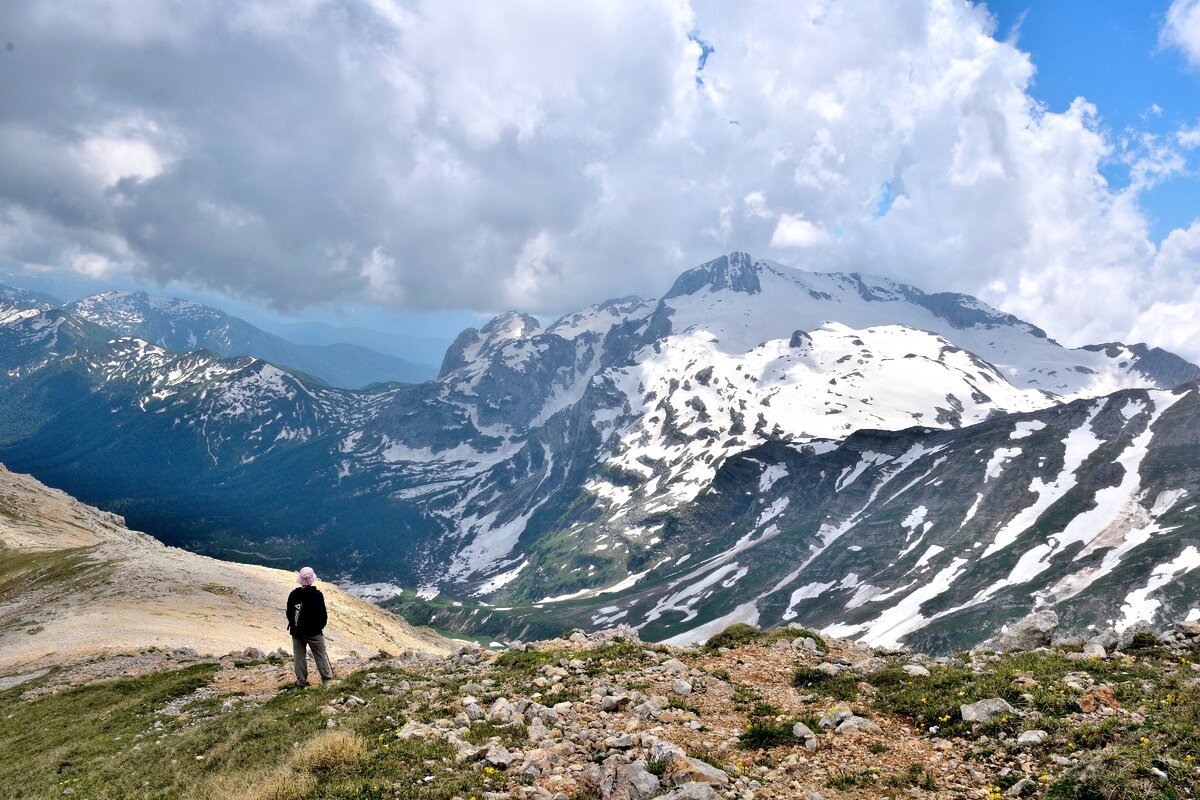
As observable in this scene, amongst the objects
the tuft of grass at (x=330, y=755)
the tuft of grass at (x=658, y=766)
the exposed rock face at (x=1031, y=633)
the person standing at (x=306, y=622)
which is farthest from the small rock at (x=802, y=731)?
the person standing at (x=306, y=622)

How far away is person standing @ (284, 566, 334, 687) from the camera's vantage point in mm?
22734

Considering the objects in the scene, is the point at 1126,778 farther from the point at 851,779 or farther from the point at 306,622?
the point at 306,622

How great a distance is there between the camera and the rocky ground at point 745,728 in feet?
38.1

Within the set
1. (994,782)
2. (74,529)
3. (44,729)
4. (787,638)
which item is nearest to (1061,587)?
(787,638)

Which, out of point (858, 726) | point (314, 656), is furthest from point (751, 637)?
point (314, 656)

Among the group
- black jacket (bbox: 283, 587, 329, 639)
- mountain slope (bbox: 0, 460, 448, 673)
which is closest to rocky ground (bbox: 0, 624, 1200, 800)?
black jacket (bbox: 283, 587, 329, 639)

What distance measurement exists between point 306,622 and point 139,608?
133ft

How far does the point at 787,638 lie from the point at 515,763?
15967 mm

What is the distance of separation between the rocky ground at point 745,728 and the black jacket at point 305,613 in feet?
7.15

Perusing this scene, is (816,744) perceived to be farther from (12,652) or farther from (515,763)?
(12,652)

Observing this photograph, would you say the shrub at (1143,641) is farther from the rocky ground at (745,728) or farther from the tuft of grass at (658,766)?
the tuft of grass at (658,766)

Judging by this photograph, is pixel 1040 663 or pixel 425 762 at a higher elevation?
pixel 425 762

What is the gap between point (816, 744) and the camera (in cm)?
1411

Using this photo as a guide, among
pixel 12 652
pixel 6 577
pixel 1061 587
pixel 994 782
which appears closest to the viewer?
pixel 994 782
